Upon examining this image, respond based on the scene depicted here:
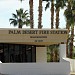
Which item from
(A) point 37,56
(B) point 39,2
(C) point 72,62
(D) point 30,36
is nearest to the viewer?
(D) point 30,36

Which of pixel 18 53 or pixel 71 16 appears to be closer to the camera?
pixel 18 53

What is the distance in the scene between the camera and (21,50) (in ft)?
108

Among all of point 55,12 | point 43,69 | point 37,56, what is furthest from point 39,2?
point 43,69

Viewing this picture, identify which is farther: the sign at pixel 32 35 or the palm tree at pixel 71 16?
the palm tree at pixel 71 16

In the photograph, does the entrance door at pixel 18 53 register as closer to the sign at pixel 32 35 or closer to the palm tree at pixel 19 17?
Answer: the sign at pixel 32 35

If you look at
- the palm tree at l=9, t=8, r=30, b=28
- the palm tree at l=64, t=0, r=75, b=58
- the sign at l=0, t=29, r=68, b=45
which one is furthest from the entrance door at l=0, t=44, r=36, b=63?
the palm tree at l=9, t=8, r=30, b=28

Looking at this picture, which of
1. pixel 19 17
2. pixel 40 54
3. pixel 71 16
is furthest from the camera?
pixel 19 17

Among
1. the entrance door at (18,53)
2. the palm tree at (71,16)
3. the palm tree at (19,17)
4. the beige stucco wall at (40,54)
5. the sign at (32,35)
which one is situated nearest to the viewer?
the sign at (32,35)

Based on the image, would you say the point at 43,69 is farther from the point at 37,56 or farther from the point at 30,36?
the point at 37,56

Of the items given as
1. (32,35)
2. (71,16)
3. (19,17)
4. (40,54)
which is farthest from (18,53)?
(19,17)

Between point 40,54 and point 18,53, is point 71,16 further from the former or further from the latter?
point 18,53

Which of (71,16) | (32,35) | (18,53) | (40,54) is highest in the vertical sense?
(71,16)

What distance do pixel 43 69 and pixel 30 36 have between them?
14.0ft

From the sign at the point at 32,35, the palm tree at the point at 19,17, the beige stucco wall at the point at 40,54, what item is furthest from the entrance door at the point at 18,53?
the palm tree at the point at 19,17
